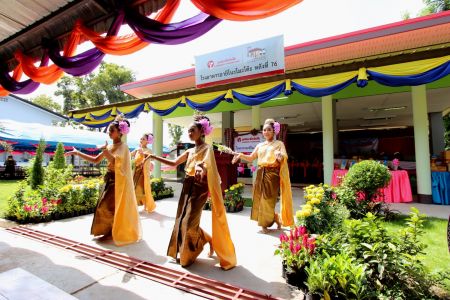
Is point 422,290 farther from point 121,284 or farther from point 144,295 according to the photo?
A: point 121,284

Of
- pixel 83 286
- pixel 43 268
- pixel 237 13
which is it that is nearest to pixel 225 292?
pixel 83 286

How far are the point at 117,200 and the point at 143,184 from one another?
265 centimetres

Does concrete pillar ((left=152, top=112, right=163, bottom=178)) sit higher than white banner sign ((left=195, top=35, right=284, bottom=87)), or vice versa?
white banner sign ((left=195, top=35, right=284, bottom=87))

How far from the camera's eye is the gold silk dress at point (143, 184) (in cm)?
648

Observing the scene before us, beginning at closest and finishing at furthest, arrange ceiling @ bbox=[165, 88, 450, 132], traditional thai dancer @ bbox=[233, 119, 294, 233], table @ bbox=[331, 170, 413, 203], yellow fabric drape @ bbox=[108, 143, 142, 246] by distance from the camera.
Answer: yellow fabric drape @ bbox=[108, 143, 142, 246]
traditional thai dancer @ bbox=[233, 119, 294, 233]
table @ bbox=[331, 170, 413, 203]
ceiling @ bbox=[165, 88, 450, 132]

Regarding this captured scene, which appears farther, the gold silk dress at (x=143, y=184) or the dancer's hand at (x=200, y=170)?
the gold silk dress at (x=143, y=184)

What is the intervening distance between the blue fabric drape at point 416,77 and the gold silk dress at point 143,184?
5889mm

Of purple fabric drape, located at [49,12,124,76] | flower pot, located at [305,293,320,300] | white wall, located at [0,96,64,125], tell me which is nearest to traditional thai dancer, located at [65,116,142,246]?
purple fabric drape, located at [49,12,124,76]

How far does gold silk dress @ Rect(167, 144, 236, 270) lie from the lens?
10.2 ft

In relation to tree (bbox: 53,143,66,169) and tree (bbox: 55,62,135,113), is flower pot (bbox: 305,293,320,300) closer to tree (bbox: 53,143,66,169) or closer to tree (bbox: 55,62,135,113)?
tree (bbox: 53,143,66,169)

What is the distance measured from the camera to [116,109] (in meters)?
10.3

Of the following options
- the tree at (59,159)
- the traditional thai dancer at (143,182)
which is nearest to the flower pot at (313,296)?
the traditional thai dancer at (143,182)

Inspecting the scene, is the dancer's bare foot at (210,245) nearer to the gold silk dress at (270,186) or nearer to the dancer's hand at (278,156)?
the gold silk dress at (270,186)

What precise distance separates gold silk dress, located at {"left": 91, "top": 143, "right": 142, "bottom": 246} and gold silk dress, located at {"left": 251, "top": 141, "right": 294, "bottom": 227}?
84.1 inches
